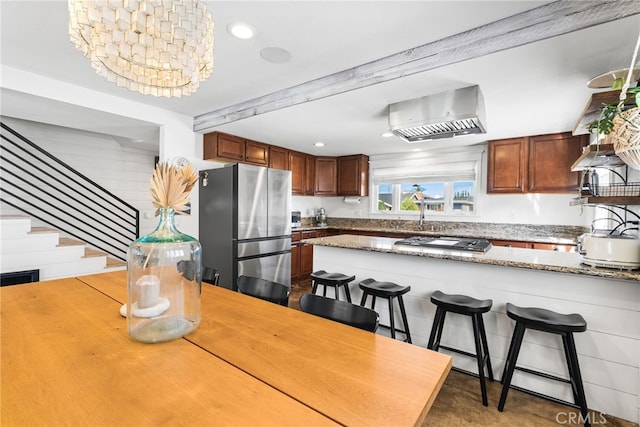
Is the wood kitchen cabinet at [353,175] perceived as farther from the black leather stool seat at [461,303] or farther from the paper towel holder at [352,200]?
the black leather stool seat at [461,303]

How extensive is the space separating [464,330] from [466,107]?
176cm

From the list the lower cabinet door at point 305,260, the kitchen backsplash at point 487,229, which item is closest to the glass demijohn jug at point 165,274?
the lower cabinet door at point 305,260

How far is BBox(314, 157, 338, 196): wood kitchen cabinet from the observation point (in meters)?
5.54

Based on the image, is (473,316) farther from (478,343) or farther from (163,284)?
(163,284)

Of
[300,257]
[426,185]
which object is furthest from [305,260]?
[426,185]

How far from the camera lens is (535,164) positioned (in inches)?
150

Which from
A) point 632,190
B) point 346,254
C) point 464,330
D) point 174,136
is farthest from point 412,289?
point 174,136

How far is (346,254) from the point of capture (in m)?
2.80

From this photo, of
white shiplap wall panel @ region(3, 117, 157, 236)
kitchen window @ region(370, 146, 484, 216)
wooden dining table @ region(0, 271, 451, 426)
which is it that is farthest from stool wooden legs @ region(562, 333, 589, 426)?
white shiplap wall panel @ region(3, 117, 157, 236)

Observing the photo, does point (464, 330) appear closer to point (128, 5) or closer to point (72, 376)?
point (72, 376)

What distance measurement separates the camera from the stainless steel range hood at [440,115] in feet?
7.62

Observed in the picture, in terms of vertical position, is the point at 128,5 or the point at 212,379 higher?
the point at 128,5

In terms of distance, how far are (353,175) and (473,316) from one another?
12.6 feet

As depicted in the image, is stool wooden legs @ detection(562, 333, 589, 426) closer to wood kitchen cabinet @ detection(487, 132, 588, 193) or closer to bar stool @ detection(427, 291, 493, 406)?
bar stool @ detection(427, 291, 493, 406)
